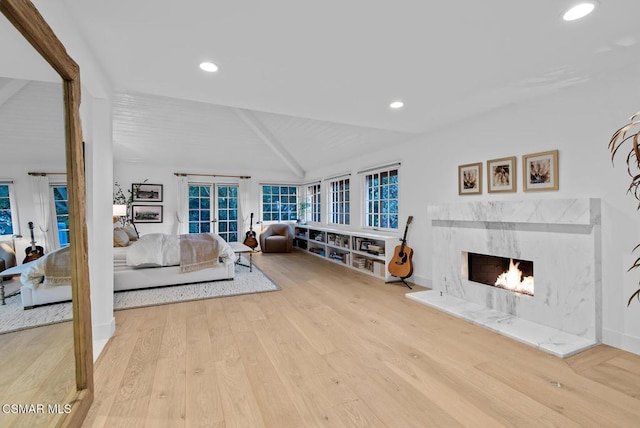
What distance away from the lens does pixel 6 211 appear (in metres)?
1.22

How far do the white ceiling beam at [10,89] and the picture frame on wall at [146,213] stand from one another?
663 cm

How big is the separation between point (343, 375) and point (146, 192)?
6.91 meters

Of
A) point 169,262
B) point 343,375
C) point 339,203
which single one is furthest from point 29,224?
point 339,203

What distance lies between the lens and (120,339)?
2547 mm

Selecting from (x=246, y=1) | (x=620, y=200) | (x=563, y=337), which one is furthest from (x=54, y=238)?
(x=620, y=200)

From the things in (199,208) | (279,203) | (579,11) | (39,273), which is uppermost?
(579,11)

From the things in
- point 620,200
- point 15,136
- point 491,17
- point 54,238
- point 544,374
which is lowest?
point 544,374

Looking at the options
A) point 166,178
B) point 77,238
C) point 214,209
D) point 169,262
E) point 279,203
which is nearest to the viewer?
point 77,238

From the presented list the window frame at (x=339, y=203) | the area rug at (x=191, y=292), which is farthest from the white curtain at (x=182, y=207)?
the window frame at (x=339, y=203)

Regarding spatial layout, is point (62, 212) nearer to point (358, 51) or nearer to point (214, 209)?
point (358, 51)

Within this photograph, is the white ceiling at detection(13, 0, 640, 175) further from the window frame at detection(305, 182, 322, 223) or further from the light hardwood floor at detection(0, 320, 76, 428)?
the window frame at detection(305, 182, 322, 223)

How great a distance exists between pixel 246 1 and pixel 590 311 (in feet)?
11.4

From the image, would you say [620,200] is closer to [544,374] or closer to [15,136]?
[544,374]

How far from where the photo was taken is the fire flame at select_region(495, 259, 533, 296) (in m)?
2.96
